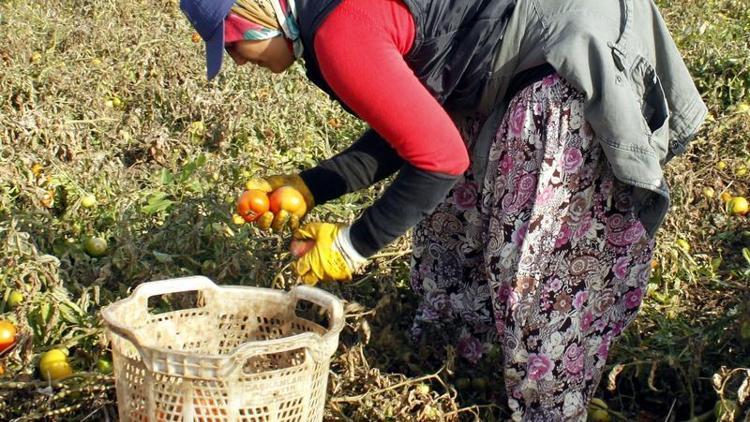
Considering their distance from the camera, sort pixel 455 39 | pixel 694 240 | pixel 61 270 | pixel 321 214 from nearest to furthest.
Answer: pixel 455 39 → pixel 61 270 → pixel 321 214 → pixel 694 240

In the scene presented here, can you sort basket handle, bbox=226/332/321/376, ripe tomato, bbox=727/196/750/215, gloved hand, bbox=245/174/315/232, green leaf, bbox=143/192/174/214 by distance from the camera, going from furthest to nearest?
ripe tomato, bbox=727/196/750/215 < green leaf, bbox=143/192/174/214 < gloved hand, bbox=245/174/315/232 < basket handle, bbox=226/332/321/376

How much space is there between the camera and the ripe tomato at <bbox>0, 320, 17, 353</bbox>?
7.78ft

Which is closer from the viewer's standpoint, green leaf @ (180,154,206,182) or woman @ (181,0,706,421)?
woman @ (181,0,706,421)

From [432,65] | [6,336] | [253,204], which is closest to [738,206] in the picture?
[432,65]

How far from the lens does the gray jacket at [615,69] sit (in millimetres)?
2027

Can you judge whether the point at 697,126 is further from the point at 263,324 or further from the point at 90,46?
the point at 90,46

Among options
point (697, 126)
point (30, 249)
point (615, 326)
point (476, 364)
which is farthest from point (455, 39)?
point (30, 249)

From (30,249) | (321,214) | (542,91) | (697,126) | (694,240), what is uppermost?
(542,91)

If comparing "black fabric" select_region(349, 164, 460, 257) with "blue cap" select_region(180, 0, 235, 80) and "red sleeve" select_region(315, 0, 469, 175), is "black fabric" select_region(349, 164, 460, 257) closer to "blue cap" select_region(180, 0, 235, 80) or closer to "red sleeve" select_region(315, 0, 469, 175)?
"red sleeve" select_region(315, 0, 469, 175)

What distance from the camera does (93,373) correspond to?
2.31m

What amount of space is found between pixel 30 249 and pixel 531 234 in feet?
4.73

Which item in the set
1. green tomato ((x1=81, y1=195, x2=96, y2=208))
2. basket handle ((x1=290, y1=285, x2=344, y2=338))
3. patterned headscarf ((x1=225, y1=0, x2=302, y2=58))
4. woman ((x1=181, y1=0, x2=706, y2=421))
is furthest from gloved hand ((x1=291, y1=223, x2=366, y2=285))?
green tomato ((x1=81, y1=195, x2=96, y2=208))

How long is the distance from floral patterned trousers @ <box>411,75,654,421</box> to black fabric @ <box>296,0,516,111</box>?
141 mm

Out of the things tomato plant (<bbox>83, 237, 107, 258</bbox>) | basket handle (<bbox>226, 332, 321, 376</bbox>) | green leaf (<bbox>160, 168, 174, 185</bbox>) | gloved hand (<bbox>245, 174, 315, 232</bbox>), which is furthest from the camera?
green leaf (<bbox>160, 168, 174, 185</bbox>)
